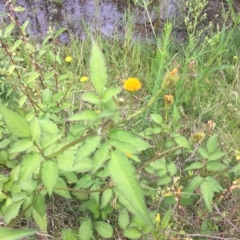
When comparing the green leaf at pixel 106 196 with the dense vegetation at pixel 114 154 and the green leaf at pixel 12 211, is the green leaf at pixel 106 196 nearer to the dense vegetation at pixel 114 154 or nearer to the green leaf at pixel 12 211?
the dense vegetation at pixel 114 154

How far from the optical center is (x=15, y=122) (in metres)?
0.88

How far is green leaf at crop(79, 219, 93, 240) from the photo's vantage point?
1.32 meters

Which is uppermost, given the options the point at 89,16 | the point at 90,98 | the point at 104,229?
the point at 90,98

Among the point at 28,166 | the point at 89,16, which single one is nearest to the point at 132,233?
the point at 28,166

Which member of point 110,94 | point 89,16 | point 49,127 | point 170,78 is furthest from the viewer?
point 89,16

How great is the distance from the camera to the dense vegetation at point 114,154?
83 centimetres

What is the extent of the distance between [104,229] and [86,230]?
73 millimetres

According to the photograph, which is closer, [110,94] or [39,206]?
[110,94]

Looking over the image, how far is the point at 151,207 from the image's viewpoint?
1.54 metres

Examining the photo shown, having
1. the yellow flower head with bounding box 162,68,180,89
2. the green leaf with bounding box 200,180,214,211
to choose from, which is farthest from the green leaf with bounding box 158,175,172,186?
the yellow flower head with bounding box 162,68,180,89

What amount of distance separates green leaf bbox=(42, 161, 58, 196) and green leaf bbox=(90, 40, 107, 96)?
0.26 m

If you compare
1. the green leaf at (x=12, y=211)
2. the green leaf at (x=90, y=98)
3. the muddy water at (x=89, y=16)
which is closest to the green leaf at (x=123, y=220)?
the green leaf at (x=12, y=211)

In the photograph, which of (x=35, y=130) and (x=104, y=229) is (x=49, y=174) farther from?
(x=104, y=229)

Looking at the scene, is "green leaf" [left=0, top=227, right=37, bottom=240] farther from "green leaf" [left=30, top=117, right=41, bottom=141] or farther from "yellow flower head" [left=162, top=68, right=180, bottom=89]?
"yellow flower head" [left=162, top=68, right=180, bottom=89]
